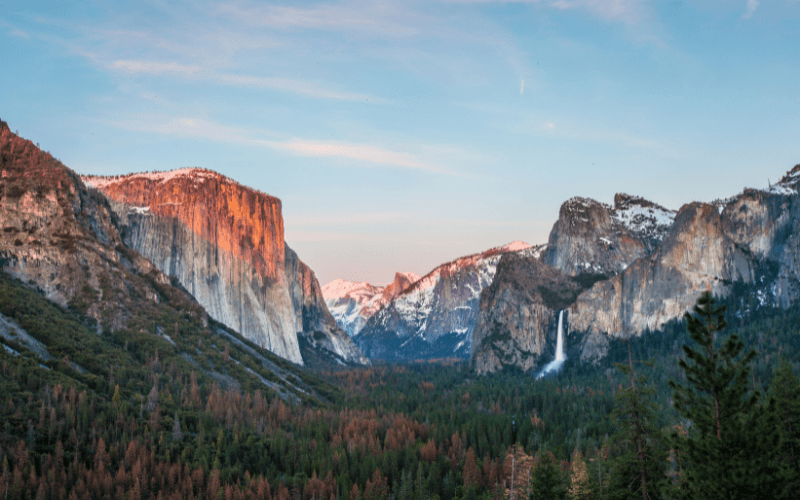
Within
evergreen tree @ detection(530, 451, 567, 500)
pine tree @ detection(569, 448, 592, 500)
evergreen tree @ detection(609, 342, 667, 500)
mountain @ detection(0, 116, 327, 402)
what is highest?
mountain @ detection(0, 116, 327, 402)

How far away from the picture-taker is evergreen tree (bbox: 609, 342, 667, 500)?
42.0 m

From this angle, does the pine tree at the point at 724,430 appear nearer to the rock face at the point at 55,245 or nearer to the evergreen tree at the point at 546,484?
the evergreen tree at the point at 546,484

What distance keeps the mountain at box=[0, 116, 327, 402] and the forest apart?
0.78 meters

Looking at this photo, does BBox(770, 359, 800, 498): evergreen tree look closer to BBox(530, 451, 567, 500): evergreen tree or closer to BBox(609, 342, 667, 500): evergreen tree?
BBox(609, 342, 667, 500): evergreen tree

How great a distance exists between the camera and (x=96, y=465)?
357 feet

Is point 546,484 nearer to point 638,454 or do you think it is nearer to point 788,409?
point 638,454

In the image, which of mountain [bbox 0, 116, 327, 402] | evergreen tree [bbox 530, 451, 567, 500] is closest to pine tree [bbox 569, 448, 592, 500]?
evergreen tree [bbox 530, 451, 567, 500]

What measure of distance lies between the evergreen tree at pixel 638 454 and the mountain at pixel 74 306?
12090 cm

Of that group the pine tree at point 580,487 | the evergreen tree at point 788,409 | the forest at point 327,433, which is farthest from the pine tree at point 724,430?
the pine tree at point 580,487

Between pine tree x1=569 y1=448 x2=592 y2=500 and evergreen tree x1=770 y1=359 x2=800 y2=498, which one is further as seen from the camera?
pine tree x1=569 y1=448 x2=592 y2=500

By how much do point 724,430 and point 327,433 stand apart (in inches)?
4786

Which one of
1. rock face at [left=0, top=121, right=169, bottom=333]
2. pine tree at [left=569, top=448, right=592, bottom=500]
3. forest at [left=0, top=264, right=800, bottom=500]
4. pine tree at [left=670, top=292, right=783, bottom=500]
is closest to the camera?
pine tree at [left=670, top=292, right=783, bottom=500]

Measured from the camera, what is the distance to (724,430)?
31.5m

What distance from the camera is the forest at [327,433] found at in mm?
32375
